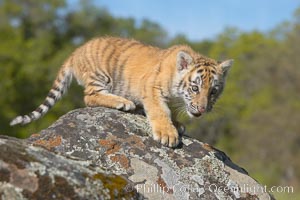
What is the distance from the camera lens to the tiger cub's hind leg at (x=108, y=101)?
10.2 meters

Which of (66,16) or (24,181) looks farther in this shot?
(66,16)

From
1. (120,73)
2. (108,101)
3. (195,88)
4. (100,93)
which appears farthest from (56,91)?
(195,88)

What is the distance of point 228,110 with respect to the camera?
6412 centimetres

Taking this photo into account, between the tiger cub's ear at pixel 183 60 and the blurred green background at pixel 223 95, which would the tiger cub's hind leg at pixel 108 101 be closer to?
the tiger cub's ear at pixel 183 60

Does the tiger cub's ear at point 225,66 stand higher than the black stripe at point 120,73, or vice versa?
the tiger cub's ear at point 225,66

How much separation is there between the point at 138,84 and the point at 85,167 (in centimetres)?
474

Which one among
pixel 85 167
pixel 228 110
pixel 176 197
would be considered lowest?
pixel 228 110

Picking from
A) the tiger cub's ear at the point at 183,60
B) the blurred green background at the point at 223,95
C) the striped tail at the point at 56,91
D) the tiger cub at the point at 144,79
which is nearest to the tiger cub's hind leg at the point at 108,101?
the tiger cub at the point at 144,79

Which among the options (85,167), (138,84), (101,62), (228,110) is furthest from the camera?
(228,110)

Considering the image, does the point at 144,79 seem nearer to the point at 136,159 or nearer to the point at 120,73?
the point at 120,73

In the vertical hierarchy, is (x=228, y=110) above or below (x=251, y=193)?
below

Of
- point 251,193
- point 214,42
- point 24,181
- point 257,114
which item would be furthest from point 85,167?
point 214,42

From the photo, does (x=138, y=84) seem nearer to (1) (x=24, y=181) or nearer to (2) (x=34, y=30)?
(1) (x=24, y=181)

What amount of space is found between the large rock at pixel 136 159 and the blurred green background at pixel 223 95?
34.8m
